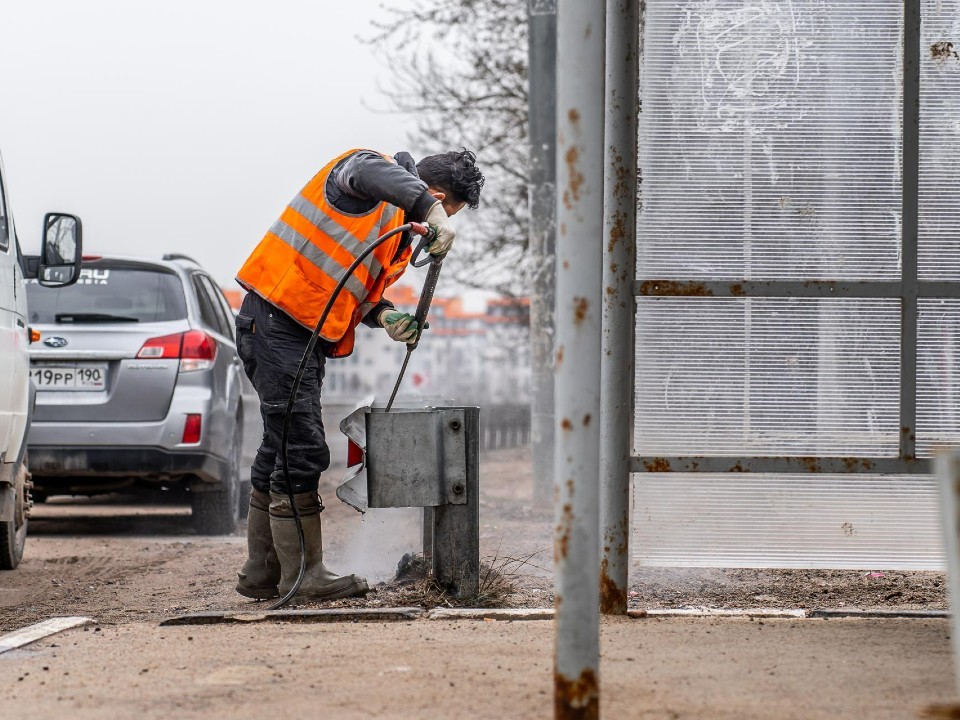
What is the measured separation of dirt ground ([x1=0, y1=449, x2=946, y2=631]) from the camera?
557cm

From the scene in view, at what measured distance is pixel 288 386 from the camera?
531cm

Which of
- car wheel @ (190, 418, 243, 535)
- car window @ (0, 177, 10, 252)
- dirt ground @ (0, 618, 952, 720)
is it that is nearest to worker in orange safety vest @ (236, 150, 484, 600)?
dirt ground @ (0, 618, 952, 720)

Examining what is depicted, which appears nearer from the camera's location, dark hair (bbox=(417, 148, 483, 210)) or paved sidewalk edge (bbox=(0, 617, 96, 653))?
paved sidewalk edge (bbox=(0, 617, 96, 653))

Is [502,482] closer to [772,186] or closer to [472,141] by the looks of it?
[472,141]

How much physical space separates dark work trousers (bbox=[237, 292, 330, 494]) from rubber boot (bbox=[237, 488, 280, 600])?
0.29 meters

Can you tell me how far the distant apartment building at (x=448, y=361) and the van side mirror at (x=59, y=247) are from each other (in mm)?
1645

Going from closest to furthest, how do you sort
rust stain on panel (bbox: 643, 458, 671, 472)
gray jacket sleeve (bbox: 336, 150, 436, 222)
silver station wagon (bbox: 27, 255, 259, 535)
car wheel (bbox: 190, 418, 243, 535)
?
1. rust stain on panel (bbox: 643, 458, 671, 472)
2. gray jacket sleeve (bbox: 336, 150, 436, 222)
3. silver station wagon (bbox: 27, 255, 259, 535)
4. car wheel (bbox: 190, 418, 243, 535)

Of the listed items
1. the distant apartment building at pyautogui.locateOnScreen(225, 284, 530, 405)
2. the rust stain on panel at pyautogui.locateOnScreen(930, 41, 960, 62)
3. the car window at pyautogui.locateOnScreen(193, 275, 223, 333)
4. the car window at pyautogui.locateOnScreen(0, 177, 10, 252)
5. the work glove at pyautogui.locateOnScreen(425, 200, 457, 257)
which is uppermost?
the rust stain on panel at pyautogui.locateOnScreen(930, 41, 960, 62)

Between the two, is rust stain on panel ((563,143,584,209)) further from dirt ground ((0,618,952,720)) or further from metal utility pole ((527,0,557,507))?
metal utility pole ((527,0,557,507))

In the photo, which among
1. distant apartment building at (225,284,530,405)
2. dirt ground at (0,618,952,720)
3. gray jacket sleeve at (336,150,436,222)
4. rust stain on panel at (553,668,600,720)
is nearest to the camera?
rust stain on panel at (553,668,600,720)

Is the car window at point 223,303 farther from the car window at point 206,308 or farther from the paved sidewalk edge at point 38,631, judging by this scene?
the paved sidewalk edge at point 38,631

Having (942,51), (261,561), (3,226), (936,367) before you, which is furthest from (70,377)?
(942,51)

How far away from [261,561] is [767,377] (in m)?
2.28

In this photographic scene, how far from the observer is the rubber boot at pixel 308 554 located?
17.5 ft
